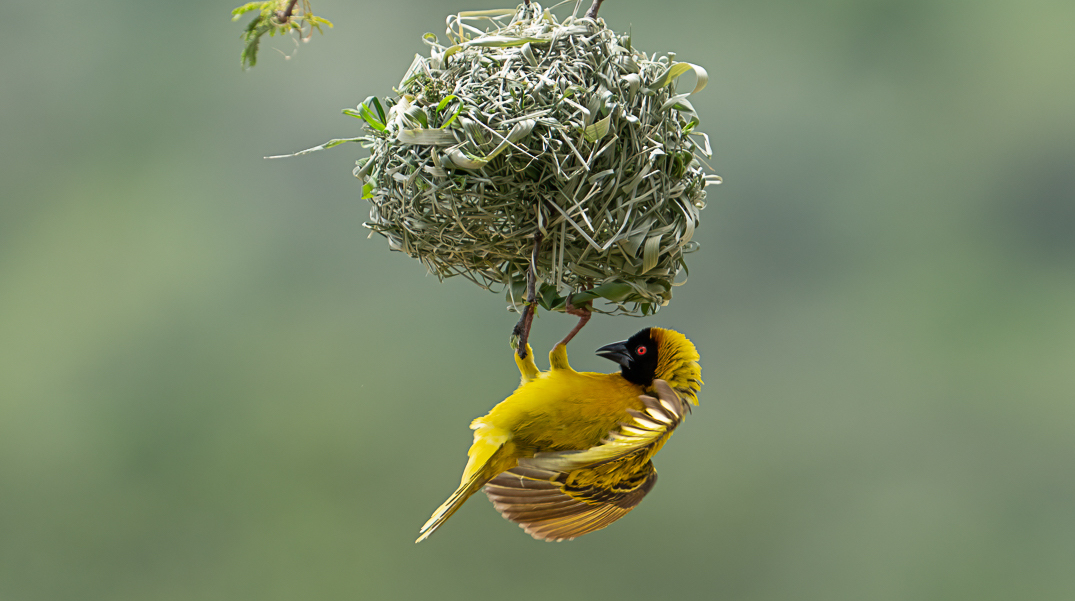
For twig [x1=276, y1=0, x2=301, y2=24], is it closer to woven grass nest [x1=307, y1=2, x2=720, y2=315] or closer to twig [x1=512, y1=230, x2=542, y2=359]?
woven grass nest [x1=307, y1=2, x2=720, y2=315]

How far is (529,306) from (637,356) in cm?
28

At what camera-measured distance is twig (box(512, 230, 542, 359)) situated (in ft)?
3.90

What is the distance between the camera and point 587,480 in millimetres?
1354

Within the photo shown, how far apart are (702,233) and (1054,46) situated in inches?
58.3

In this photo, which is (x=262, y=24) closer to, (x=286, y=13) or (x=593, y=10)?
(x=286, y=13)

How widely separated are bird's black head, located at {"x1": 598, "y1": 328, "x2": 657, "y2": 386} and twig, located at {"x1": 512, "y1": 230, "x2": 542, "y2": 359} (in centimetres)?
17

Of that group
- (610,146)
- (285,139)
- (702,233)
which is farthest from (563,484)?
(285,139)

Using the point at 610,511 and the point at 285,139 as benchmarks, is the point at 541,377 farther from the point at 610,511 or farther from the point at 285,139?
the point at 285,139

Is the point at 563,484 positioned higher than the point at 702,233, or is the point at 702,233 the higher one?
the point at 702,233

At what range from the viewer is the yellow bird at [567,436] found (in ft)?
4.33

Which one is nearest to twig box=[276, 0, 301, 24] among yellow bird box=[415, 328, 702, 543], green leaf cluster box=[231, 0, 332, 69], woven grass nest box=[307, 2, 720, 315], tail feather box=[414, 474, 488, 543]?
green leaf cluster box=[231, 0, 332, 69]

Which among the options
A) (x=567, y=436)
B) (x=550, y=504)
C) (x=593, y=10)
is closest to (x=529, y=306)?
(x=567, y=436)

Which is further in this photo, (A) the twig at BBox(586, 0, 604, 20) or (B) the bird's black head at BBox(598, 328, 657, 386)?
(B) the bird's black head at BBox(598, 328, 657, 386)

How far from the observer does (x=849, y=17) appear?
114 inches
